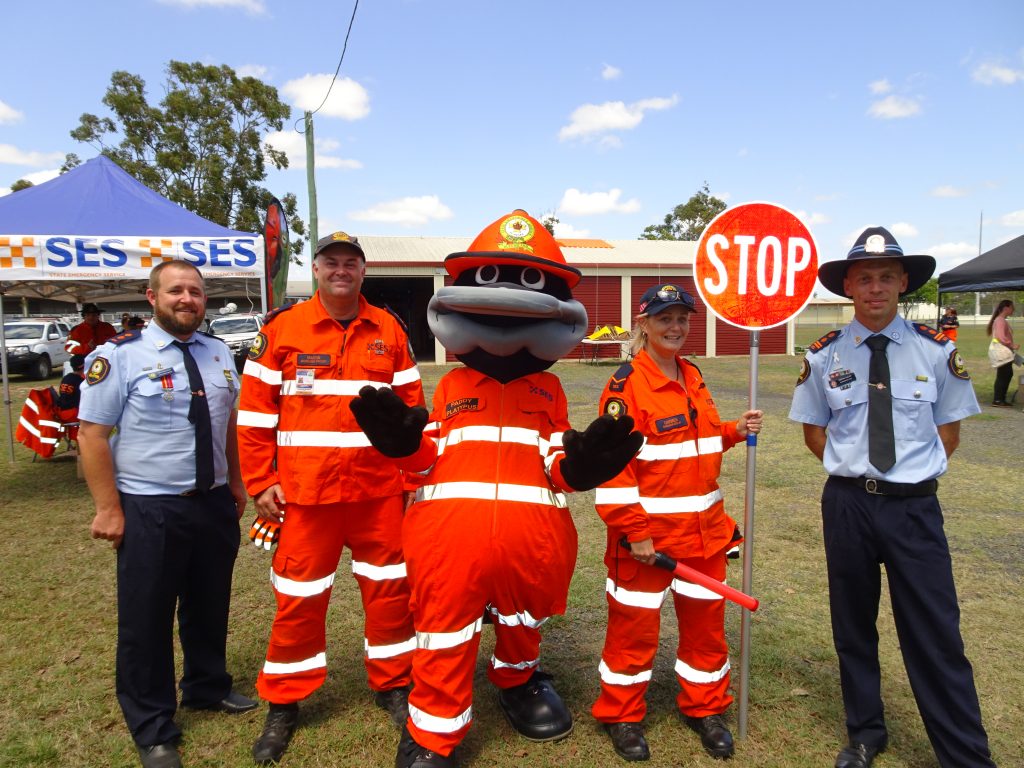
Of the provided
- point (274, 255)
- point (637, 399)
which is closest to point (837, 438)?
point (637, 399)

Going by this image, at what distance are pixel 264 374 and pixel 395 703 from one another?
164cm

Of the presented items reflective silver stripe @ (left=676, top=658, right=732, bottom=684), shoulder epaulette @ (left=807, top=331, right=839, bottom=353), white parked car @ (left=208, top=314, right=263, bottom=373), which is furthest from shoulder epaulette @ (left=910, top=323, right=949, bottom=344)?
white parked car @ (left=208, top=314, right=263, bottom=373)

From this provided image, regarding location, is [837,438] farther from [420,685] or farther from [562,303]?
[420,685]

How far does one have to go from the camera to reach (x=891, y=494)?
8.39 ft

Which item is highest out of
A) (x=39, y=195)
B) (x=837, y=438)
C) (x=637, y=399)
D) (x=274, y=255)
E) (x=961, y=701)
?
(x=39, y=195)

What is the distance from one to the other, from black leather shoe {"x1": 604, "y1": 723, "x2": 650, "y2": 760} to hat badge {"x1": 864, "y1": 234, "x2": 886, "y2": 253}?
225 centimetres

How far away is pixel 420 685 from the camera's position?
2.47 m

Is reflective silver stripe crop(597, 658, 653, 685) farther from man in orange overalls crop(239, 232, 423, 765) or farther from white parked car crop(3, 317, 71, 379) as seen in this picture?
white parked car crop(3, 317, 71, 379)

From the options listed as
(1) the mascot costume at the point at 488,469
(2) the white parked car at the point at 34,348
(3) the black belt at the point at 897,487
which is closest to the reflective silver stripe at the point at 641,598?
(1) the mascot costume at the point at 488,469

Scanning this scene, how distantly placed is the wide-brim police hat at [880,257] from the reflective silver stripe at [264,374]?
2.50m

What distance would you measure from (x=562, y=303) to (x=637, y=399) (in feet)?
1.95

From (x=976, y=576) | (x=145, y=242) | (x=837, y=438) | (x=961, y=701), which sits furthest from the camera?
(x=145, y=242)

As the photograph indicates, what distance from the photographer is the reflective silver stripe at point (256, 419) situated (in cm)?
287

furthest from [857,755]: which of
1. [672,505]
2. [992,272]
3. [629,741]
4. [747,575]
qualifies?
[992,272]
